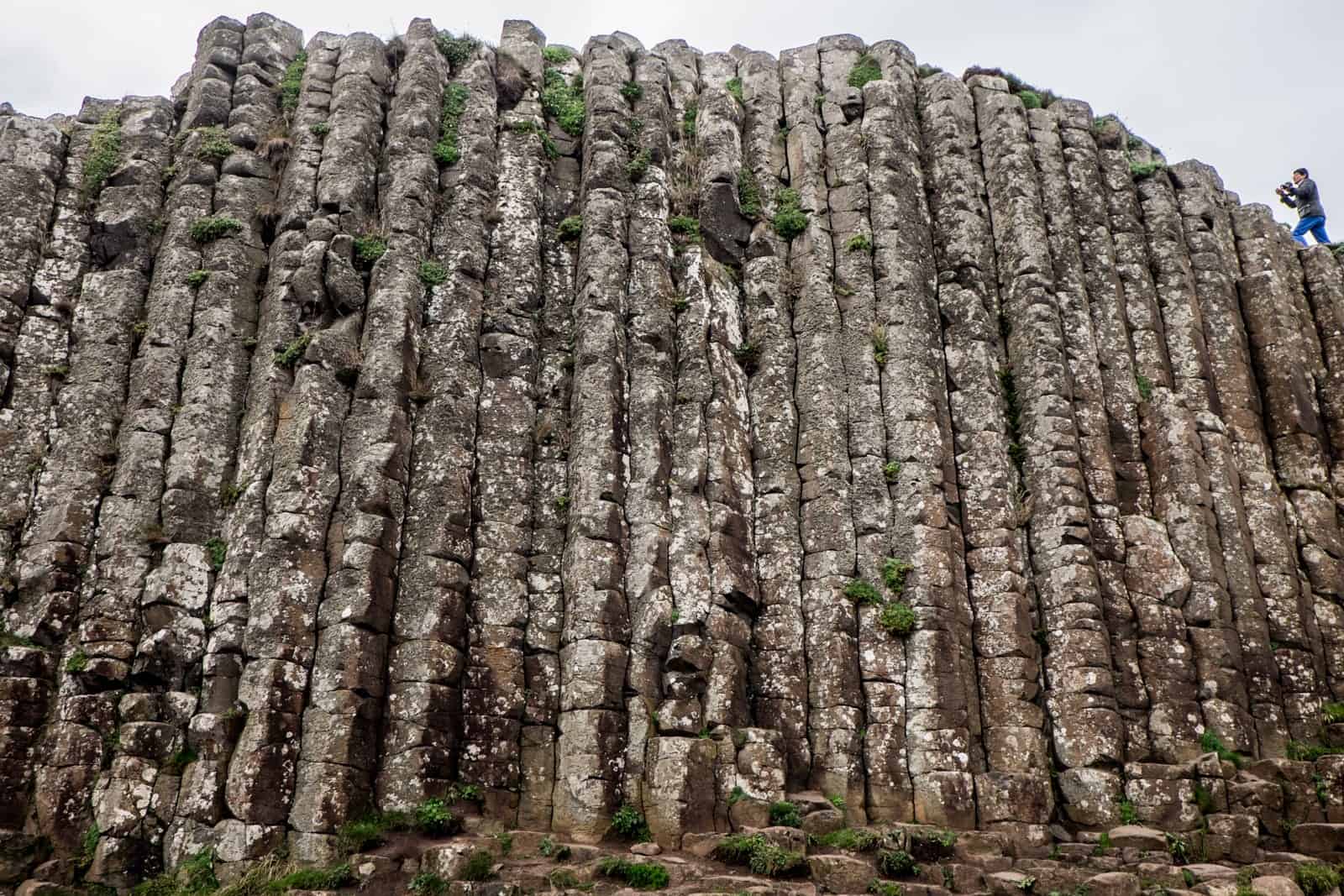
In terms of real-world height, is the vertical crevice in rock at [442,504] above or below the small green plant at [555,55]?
below

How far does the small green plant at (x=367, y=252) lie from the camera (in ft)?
72.9

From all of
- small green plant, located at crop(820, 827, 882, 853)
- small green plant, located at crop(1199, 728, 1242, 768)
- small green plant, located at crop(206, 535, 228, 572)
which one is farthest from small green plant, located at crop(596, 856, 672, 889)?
small green plant, located at crop(1199, 728, 1242, 768)

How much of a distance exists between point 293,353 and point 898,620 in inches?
422

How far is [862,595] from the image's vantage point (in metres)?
20.1

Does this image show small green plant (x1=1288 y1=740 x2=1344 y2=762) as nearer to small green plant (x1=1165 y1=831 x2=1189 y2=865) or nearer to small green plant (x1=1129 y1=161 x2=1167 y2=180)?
small green plant (x1=1165 y1=831 x2=1189 y2=865)

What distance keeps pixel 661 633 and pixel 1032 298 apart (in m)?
10.1

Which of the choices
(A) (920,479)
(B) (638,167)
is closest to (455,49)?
(B) (638,167)

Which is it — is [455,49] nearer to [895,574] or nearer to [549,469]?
[549,469]

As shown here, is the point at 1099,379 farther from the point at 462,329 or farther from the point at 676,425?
the point at 462,329

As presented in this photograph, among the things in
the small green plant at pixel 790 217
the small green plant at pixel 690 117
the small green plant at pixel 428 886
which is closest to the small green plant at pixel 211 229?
the small green plant at pixel 690 117

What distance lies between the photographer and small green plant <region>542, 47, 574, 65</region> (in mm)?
26641

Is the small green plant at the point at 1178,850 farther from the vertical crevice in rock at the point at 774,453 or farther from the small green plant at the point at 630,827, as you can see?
the small green plant at the point at 630,827

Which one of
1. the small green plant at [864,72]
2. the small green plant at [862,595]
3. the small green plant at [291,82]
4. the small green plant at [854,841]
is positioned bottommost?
the small green plant at [854,841]

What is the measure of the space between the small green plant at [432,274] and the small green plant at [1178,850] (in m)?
14.6
